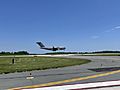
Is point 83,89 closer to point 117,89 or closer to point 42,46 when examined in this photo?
point 117,89

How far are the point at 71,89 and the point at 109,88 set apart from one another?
137cm

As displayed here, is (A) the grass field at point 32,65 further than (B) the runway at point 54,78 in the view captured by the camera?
Yes

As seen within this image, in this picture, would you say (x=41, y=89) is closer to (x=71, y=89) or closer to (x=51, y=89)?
(x=51, y=89)

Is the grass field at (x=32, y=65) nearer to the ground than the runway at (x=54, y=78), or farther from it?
farther from it

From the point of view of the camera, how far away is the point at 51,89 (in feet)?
30.5

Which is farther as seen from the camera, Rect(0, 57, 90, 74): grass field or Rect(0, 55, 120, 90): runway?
Rect(0, 57, 90, 74): grass field

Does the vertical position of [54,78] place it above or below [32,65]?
below

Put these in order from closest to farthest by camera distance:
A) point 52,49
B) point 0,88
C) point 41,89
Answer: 1. point 41,89
2. point 0,88
3. point 52,49

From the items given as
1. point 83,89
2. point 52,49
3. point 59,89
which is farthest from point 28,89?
point 52,49

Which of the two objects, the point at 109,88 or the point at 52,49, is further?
the point at 52,49

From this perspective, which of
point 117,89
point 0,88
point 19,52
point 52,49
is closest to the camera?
point 117,89

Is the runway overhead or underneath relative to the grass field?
underneath

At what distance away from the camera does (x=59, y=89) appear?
360 inches

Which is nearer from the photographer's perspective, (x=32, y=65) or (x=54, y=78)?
(x=54, y=78)
